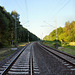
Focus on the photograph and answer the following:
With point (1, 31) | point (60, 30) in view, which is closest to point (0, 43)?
point (1, 31)

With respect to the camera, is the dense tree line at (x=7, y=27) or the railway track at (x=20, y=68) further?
the dense tree line at (x=7, y=27)

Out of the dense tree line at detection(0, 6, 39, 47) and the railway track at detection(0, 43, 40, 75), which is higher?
the dense tree line at detection(0, 6, 39, 47)

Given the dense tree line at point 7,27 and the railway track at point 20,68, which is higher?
the dense tree line at point 7,27

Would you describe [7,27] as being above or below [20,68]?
above

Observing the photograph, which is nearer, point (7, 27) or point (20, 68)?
point (20, 68)

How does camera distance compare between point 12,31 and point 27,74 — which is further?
point 12,31

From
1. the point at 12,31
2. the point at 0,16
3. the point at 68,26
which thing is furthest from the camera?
the point at 68,26

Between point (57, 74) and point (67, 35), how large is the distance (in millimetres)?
78600

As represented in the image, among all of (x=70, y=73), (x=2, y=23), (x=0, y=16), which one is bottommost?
(x=70, y=73)

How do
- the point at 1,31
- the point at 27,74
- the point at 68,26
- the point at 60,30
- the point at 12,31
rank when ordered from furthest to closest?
the point at 60,30
the point at 68,26
the point at 12,31
the point at 1,31
the point at 27,74

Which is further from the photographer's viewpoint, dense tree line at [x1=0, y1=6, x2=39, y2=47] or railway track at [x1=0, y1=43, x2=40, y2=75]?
dense tree line at [x1=0, y1=6, x2=39, y2=47]

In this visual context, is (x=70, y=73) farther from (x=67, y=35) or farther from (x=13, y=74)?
(x=67, y=35)

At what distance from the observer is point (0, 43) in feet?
75.5

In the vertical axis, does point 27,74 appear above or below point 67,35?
below
